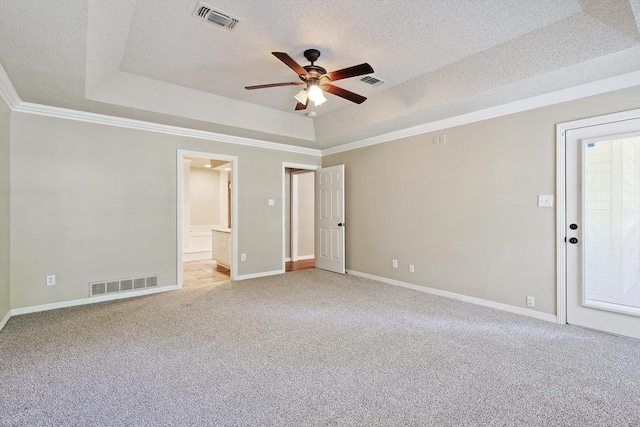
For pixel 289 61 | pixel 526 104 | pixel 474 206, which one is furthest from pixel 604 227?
pixel 289 61

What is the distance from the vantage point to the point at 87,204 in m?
4.02

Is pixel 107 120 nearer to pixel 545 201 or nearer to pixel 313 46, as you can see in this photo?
pixel 313 46

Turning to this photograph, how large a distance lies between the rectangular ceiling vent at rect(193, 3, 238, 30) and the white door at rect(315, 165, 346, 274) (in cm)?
340

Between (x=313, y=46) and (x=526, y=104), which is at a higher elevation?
(x=313, y=46)

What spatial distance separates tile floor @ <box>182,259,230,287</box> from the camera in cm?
526

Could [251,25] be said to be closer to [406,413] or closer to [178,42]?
[178,42]

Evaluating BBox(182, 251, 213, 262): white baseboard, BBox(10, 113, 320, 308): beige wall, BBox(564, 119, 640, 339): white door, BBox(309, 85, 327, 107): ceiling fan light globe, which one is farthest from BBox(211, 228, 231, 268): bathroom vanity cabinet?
BBox(564, 119, 640, 339): white door

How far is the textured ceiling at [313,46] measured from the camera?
2340 millimetres

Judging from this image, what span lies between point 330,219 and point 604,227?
393 cm

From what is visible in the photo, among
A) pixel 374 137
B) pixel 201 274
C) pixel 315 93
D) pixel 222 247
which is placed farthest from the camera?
pixel 222 247

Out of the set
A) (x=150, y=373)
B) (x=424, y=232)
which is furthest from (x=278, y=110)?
(x=150, y=373)

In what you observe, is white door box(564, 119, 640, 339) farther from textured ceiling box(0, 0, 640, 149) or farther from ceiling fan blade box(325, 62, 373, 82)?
ceiling fan blade box(325, 62, 373, 82)

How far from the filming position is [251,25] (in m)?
2.62

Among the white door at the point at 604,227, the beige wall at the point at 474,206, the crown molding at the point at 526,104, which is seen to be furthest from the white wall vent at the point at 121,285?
the white door at the point at 604,227
